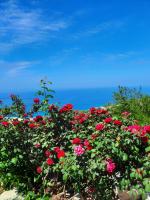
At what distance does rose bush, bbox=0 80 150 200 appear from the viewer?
5.35 meters

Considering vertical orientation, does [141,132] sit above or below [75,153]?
above

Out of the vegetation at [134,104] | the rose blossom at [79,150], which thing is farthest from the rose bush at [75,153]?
the vegetation at [134,104]

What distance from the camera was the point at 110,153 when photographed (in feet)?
17.7

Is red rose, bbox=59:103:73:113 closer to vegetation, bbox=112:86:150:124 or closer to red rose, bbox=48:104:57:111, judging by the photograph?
red rose, bbox=48:104:57:111

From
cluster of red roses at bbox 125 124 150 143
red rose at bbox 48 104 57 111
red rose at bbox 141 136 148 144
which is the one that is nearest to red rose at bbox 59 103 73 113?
red rose at bbox 48 104 57 111

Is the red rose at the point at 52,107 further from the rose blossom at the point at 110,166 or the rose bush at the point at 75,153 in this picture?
the rose blossom at the point at 110,166

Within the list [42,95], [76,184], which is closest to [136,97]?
[42,95]

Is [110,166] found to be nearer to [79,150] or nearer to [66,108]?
[79,150]

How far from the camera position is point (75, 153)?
17.4ft

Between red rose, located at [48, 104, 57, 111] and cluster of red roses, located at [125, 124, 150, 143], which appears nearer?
cluster of red roses, located at [125, 124, 150, 143]

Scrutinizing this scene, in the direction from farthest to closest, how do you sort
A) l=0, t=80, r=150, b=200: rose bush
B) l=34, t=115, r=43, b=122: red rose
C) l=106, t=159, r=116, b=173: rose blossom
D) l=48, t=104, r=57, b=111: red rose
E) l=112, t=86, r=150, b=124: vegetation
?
l=112, t=86, r=150, b=124: vegetation → l=34, t=115, r=43, b=122: red rose → l=48, t=104, r=57, b=111: red rose → l=0, t=80, r=150, b=200: rose bush → l=106, t=159, r=116, b=173: rose blossom

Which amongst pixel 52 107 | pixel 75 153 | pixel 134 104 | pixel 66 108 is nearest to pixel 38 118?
pixel 52 107

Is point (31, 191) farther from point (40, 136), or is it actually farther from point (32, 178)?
point (40, 136)

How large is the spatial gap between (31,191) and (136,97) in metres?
8.80
